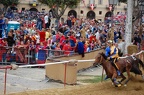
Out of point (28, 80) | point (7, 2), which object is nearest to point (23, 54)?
point (28, 80)

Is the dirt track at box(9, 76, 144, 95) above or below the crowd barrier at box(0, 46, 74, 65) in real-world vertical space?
below

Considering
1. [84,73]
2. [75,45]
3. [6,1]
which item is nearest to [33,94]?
[84,73]

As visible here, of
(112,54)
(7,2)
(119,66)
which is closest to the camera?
(112,54)

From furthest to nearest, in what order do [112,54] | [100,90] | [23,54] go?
[23,54], [112,54], [100,90]

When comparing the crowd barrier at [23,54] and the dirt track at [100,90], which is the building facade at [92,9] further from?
the dirt track at [100,90]

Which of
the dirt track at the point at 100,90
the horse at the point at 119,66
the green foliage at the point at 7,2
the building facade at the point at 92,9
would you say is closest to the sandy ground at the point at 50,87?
the dirt track at the point at 100,90

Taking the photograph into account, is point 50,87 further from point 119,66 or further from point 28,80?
point 119,66

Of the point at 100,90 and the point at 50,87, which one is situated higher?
the point at 100,90

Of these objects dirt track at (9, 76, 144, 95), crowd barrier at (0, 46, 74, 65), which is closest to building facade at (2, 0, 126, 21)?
crowd barrier at (0, 46, 74, 65)

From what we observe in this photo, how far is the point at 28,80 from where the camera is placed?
17.9m

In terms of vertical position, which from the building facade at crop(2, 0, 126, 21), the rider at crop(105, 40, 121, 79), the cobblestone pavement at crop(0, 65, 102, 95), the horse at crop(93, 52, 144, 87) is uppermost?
the building facade at crop(2, 0, 126, 21)

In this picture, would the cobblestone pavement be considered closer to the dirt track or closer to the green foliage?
the dirt track

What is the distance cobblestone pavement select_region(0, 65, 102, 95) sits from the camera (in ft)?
52.6

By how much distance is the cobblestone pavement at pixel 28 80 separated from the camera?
A: 1602cm
